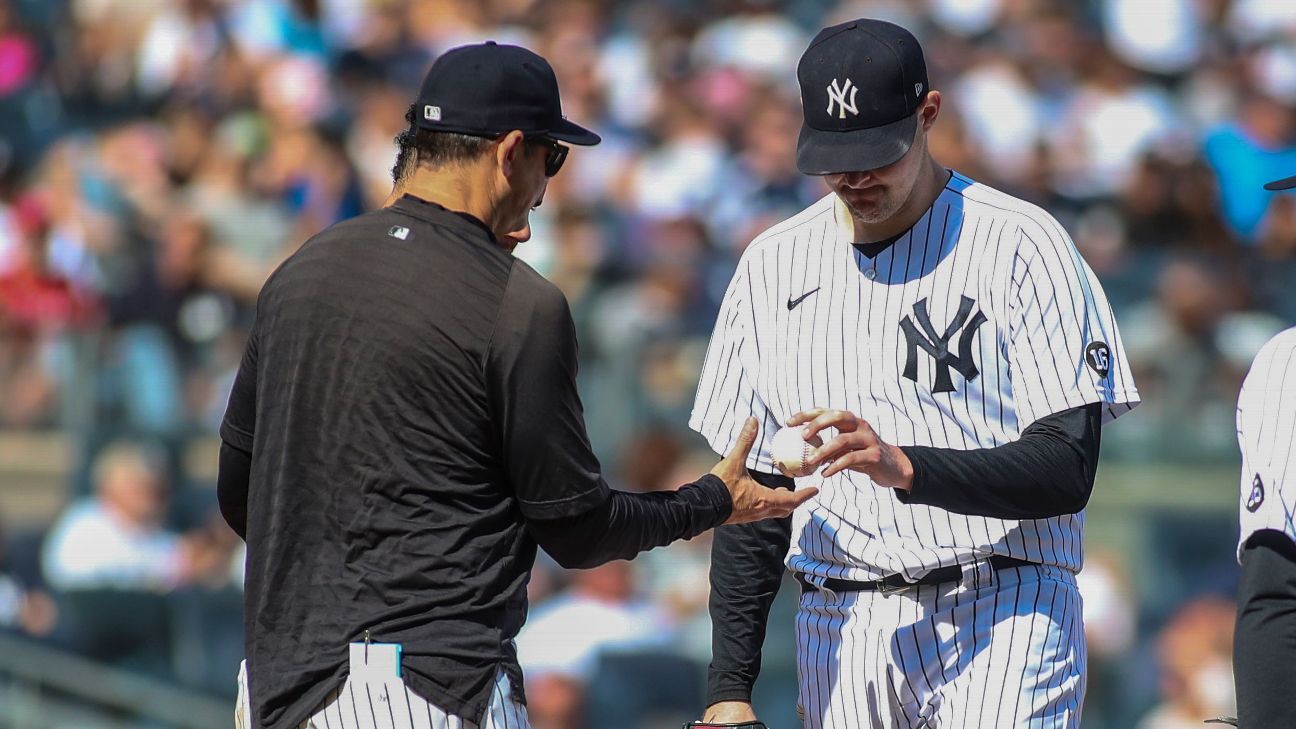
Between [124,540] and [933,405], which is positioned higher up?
[124,540]

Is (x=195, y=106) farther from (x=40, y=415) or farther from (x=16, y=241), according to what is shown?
(x=40, y=415)

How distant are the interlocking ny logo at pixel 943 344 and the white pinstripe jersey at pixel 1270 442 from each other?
0.69 m

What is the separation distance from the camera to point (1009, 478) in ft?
9.56

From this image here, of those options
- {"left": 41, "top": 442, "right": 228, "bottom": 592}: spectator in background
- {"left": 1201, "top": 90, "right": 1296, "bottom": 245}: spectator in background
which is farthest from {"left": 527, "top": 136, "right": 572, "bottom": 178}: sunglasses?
{"left": 1201, "top": 90, "right": 1296, "bottom": 245}: spectator in background

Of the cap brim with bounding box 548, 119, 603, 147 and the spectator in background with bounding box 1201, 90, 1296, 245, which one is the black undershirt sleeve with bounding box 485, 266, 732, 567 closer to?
the cap brim with bounding box 548, 119, 603, 147

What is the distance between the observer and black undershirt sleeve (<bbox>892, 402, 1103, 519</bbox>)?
2.91m

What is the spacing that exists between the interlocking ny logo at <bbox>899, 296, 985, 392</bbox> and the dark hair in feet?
2.80

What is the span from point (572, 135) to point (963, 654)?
1.14 metres

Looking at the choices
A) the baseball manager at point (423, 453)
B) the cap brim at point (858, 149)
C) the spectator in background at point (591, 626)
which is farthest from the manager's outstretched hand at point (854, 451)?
the spectator in background at point (591, 626)

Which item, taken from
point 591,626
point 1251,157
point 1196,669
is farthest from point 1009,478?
point 1251,157

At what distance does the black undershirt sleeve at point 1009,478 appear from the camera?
2.91 metres

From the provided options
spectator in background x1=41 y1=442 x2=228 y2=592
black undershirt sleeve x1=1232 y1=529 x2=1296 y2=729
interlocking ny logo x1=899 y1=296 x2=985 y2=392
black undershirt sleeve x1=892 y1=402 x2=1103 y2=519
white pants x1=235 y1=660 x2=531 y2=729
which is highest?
spectator in background x1=41 y1=442 x2=228 y2=592

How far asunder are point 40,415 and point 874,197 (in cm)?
585

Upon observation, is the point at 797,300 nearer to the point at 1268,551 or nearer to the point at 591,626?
the point at 1268,551
